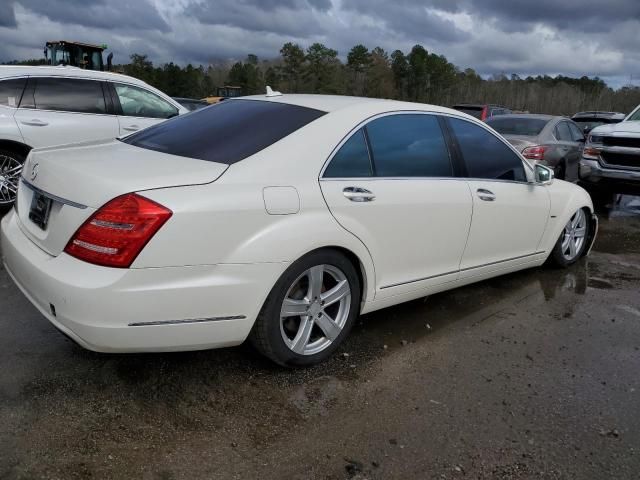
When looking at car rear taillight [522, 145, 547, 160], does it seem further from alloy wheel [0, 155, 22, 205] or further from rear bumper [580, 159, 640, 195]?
alloy wheel [0, 155, 22, 205]

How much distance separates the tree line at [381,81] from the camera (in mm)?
76500

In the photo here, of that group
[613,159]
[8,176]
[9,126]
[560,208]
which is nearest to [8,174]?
[8,176]

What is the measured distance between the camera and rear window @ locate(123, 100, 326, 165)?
3.12 m

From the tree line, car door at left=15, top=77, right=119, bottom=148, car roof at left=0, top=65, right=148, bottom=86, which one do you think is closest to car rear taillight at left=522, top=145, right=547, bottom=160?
car roof at left=0, top=65, right=148, bottom=86

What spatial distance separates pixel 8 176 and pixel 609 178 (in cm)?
841

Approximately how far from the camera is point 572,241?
566 centimetres

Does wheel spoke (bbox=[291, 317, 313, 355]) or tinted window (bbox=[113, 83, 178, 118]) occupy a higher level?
tinted window (bbox=[113, 83, 178, 118])

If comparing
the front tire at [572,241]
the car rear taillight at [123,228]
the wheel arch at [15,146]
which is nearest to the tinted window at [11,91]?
the wheel arch at [15,146]

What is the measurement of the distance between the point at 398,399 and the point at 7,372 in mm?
2134

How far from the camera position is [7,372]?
3.07 meters

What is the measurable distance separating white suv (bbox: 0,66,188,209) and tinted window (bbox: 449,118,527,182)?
460cm

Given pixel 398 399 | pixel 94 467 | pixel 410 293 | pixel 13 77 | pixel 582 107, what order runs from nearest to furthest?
pixel 94 467 → pixel 398 399 → pixel 410 293 → pixel 13 77 → pixel 582 107

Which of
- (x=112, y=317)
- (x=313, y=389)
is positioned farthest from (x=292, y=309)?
(x=112, y=317)

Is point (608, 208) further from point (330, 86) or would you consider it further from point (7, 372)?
point (330, 86)
